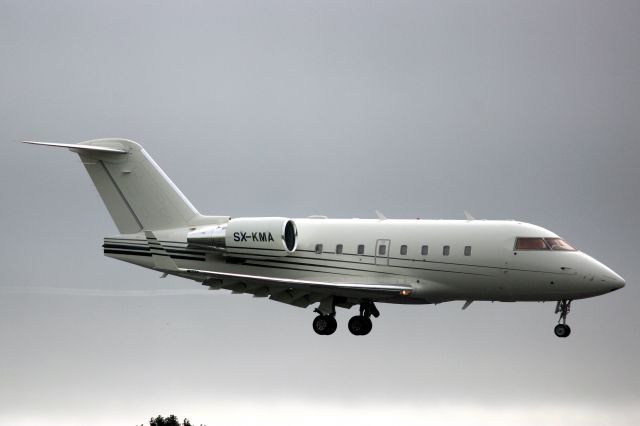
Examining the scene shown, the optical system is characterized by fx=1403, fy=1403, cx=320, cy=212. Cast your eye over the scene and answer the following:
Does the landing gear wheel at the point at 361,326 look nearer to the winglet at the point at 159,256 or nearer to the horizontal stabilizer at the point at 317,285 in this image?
the horizontal stabilizer at the point at 317,285

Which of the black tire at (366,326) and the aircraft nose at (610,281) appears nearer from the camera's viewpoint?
the aircraft nose at (610,281)

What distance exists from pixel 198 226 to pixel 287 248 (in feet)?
14.1

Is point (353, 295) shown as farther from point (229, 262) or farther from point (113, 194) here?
point (113, 194)

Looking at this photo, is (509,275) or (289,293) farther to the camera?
(289,293)

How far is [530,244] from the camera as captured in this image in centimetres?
4944

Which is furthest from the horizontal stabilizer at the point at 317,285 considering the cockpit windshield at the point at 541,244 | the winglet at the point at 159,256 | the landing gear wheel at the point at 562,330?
the landing gear wheel at the point at 562,330

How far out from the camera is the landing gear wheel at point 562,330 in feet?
161

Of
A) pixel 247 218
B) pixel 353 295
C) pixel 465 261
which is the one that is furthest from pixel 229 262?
pixel 465 261

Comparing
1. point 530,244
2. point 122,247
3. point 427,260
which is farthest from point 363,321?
point 122,247

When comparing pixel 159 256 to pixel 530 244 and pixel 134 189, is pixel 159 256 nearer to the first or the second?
pixel 134 189

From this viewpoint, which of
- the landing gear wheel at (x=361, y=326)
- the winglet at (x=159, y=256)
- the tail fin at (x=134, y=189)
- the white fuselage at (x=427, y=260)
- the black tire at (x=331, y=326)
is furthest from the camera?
the tail fin at (x=134, y=189)

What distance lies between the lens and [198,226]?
55375 millimetres

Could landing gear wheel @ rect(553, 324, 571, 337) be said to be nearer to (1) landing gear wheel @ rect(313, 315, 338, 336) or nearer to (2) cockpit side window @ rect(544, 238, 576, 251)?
(2) cockpit side window @ rect(544, 238, 576, 251)

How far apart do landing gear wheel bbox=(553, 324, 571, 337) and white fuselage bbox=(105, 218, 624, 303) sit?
112 cm
